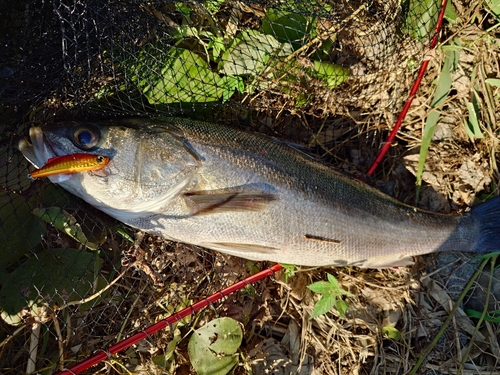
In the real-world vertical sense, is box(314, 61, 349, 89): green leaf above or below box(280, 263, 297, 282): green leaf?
above

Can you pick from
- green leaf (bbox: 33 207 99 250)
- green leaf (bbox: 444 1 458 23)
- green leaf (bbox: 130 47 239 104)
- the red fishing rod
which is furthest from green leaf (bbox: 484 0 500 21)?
green leaf (bbox: 33 207 99 250)

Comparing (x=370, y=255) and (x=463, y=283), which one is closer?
(x=370, y=255)

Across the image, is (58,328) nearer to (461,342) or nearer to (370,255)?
(370,255)

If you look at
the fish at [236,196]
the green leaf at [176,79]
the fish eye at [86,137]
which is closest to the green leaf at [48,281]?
the fish at [236,196]

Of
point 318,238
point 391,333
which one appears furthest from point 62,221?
point 391,333

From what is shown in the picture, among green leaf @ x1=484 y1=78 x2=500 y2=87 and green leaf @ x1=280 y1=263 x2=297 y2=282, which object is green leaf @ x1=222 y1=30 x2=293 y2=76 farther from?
green leaf @ x1=484 y1=78 x2=500 y2=87

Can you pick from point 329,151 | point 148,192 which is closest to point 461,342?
point 329,151

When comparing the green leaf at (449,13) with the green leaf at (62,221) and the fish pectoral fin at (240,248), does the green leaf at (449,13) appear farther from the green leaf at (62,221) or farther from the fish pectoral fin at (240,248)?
the green leaf at (62,221)
